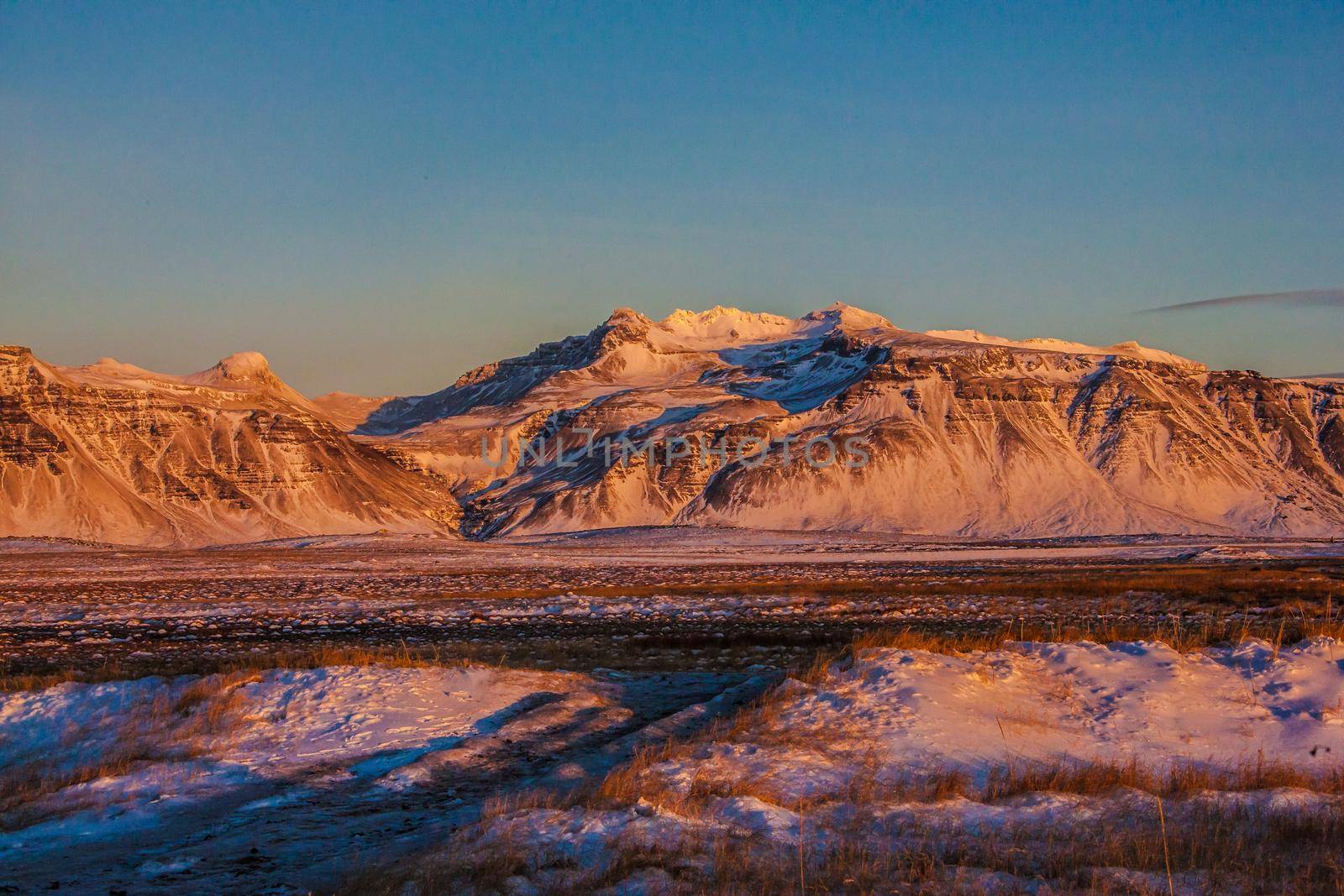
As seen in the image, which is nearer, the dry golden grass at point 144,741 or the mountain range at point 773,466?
the dry golden grass at point 144,741

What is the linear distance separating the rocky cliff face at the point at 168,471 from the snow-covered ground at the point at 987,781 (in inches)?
5269

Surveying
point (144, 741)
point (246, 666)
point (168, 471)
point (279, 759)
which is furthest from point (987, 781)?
point (168, 471)

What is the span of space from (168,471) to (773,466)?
82.9m

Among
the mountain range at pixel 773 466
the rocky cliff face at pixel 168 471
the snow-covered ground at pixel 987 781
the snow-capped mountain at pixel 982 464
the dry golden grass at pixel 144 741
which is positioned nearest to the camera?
the snow-covered ground at pixel 987 781

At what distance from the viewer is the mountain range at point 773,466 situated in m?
150

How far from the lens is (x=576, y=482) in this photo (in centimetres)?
17775

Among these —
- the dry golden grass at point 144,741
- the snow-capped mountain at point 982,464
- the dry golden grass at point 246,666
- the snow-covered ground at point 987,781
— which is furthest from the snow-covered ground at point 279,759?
the snow-capped mountain at point 982,464

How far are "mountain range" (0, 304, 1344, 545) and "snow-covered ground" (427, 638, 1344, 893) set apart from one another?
133 m

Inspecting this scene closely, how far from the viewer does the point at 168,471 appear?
15388 centimetres

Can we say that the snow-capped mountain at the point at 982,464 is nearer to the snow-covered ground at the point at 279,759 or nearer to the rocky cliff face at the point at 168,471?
the rocky cliff face at the point at 168,471

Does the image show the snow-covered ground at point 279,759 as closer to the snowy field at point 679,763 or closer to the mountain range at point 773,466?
the snowy field at point 679,763

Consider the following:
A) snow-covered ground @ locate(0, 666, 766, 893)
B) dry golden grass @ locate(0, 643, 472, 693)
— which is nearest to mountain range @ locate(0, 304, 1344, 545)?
dry golden grass @ locate(0, 643, 472, 693)

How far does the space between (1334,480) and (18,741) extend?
197 meters

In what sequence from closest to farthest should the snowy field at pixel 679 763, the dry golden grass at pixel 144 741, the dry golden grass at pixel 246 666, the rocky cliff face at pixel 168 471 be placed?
the snowy field at pixel 679 763
the dry golden grass at pixel 144 741
the dry golden grass at pixel 246 666
the rocky cliff face at pixel 168 471
